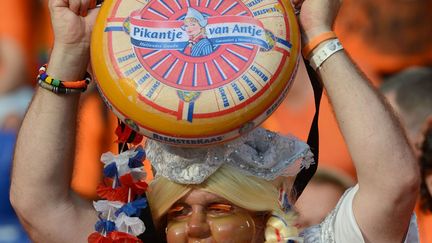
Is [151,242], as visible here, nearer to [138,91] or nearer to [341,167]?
[138,91]

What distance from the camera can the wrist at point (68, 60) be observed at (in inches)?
162

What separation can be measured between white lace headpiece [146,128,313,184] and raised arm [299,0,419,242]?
283mm

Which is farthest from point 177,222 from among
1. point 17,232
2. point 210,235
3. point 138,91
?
point 17,232

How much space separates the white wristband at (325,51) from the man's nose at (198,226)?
1.97ft

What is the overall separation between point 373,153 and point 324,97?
9.08 ft

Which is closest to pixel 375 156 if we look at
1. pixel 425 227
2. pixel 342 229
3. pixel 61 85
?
pixel 342 229

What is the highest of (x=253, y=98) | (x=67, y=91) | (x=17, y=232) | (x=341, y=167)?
(x=253, y=98)

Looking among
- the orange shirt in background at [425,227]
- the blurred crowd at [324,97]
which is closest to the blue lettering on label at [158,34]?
the blurred crowd at [324,97]

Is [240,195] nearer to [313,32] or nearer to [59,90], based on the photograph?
[313,32]

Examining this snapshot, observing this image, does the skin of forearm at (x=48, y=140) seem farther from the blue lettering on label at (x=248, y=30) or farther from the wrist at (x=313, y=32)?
the wrist at (x=313, y=32)

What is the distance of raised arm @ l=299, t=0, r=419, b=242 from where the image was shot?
3777mm

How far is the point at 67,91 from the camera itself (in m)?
4.11

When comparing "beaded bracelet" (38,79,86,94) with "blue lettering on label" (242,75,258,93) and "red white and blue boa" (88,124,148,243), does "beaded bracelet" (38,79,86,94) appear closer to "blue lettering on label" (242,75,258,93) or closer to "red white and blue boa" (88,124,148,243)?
"red white and blue boa" (88,124,148,243)

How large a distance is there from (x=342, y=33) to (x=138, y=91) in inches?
138
